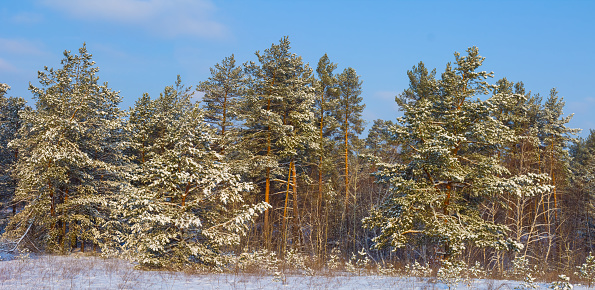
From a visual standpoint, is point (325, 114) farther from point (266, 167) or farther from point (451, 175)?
point (451, 175)

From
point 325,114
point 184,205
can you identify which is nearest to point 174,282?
point 184,205

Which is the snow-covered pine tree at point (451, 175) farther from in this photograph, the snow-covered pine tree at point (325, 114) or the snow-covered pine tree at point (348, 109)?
the snow-covered pine tree at point (348, 109)

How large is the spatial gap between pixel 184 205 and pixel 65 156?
9.00 meters

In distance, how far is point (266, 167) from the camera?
78.6 ft

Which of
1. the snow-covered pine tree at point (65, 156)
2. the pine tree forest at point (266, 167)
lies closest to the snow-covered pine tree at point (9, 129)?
the pine tree forest at point (266, 167)

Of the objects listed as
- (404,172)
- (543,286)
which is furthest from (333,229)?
(543,286)

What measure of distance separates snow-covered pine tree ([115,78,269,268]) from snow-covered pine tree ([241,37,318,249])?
8458mm

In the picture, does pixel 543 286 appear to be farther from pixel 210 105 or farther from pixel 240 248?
pixel 210 105

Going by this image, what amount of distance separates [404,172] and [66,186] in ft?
59.3

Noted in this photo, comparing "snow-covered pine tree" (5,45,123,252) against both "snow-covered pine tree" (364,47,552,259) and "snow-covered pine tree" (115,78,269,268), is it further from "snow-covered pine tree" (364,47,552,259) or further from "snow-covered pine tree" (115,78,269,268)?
"snow-covered pine tree" (364,47,552,259)

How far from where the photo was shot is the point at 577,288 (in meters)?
10.3

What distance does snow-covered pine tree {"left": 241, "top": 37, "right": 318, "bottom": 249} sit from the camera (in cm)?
2302

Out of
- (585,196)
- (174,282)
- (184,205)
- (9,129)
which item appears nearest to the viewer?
(174,282)

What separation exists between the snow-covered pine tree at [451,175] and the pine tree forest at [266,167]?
0.08m
